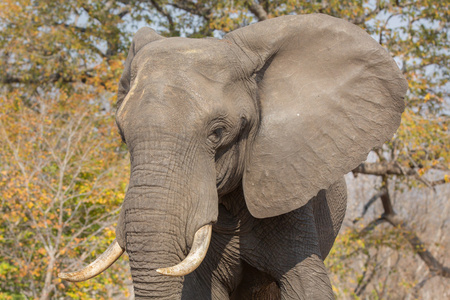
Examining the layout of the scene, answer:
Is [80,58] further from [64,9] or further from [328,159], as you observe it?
[328,159]

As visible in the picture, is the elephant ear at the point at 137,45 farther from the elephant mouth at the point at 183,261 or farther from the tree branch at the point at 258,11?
the tree branch at the point at 258,11

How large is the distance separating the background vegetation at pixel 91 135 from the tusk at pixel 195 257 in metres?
4.75

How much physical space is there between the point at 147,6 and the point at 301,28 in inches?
337

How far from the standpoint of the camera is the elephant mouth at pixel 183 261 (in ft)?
5.89

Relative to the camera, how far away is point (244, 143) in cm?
221

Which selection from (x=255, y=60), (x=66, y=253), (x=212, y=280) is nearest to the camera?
(x=255, y=60)

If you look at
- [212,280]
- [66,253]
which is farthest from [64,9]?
[212,280]

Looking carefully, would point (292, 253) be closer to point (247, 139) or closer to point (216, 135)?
point (247, 139)

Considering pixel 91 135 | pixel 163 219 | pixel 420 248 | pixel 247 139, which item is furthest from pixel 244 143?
pixel 420 248

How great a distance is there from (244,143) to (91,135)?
6.63m

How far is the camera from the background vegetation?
22.3ft

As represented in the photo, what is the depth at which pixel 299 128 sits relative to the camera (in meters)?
2.29

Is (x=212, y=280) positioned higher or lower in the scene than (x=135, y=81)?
lower

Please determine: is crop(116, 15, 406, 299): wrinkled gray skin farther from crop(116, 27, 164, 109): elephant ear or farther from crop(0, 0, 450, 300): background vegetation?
crop(0, 0, 450, 300): background vegetation
